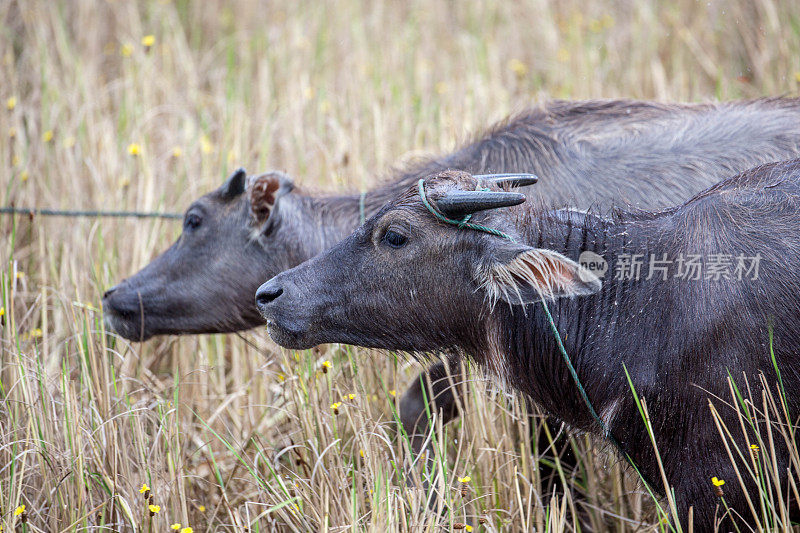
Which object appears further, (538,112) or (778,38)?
(778,38)

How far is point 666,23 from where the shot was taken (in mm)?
9109

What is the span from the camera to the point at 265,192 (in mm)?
5129

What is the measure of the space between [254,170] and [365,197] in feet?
7.42

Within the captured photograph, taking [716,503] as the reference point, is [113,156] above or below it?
above

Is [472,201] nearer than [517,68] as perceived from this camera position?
Yes

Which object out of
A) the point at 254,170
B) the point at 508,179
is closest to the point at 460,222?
the point at 508,179

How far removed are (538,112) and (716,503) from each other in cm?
276

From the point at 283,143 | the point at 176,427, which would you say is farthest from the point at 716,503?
the point at 283,143

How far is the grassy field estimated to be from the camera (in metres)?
3.99

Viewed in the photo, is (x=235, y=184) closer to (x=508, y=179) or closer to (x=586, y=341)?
(x=508, y=179)

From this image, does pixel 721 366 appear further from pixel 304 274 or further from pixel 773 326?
pixel 304 274

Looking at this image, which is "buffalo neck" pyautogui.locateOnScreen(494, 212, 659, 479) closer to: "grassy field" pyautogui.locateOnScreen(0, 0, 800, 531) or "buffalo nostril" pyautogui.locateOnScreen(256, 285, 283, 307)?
"grassy field" pyautogui.locateOnScreen(0, 0, 800, 531)

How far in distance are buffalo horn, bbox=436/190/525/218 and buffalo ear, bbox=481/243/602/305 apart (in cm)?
18

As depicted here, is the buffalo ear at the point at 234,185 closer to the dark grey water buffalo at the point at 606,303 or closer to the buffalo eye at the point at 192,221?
the buffalo eye at the point at 192,221
